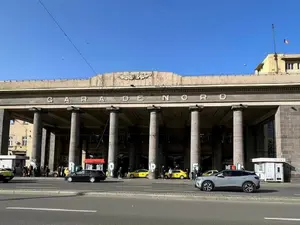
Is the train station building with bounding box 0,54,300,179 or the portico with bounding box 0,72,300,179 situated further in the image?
the portico with bounding box 0,72,300,179

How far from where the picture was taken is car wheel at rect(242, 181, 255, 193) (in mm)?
20484

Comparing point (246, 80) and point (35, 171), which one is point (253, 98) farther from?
point (35, 171)

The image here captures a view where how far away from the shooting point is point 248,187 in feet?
67.5

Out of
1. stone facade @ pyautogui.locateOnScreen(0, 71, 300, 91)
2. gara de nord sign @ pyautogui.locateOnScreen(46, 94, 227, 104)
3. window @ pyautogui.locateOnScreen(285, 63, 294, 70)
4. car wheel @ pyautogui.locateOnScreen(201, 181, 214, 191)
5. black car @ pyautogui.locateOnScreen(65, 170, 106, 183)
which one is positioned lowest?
black car @ pyautogui.locateOnScreen(65, 170, 106, 183)

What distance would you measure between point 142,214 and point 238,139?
32.5 metres

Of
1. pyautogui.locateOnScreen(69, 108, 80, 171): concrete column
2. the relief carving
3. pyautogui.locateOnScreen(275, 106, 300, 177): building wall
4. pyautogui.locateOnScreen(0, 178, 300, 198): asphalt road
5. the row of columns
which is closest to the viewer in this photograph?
pyautogui.locateOnScreen(0, 178, 300, 198): asphalt road

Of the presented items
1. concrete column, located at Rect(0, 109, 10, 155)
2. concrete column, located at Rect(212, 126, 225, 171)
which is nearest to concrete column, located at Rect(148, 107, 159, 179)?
concrete column, located at Rect(212, 126, 225, 171)

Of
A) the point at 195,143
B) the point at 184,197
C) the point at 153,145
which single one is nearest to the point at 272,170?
the point at 195,143

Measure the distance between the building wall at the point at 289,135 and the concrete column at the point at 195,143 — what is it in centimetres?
986

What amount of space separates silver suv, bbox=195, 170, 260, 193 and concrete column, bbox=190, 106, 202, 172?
63.3 feet

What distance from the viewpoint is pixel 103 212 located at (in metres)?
10.5

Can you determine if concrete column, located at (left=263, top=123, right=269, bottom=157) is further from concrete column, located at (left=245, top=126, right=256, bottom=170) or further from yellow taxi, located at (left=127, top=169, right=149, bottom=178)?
yellow taxi, located at (left=127, top=169, right=149, bottom=178)

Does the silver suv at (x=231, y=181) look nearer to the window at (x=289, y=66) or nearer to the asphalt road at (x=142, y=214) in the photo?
the asphalt road at (x=142, y=214)

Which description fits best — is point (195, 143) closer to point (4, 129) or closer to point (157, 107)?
point (157, 107)
